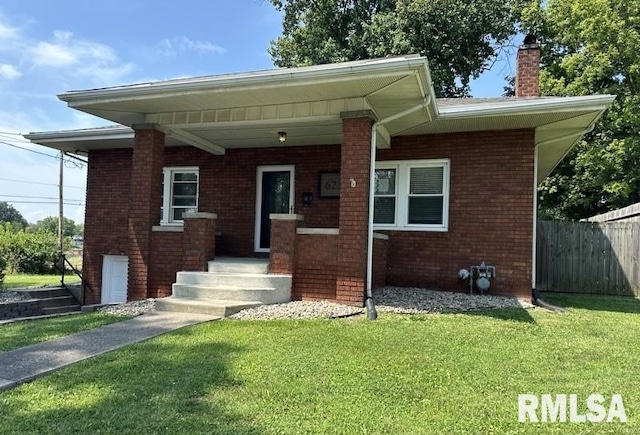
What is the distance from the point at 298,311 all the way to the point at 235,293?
1.08m

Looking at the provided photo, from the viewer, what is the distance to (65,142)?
1070cm

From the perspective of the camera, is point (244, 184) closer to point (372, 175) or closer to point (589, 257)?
point (372, 175)

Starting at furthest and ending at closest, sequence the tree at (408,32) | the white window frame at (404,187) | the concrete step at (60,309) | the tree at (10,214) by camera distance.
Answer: the tree at (10,214)
the tree at (408,32)
the concrete step at (60,309)
the white window frame at (404,187)

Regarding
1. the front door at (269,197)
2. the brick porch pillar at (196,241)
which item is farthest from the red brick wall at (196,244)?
the front door at (269,197)

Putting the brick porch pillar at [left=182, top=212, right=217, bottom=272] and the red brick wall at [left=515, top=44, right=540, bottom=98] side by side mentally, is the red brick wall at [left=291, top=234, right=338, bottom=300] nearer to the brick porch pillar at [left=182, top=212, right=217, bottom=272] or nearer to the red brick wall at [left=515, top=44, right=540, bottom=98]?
the brick porch pillar at [left=182, top=212, right=217, bottom=272]

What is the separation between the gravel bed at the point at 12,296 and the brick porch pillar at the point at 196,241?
4.32 metres

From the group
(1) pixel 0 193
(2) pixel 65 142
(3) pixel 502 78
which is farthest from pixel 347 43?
(1) pixel 0 193

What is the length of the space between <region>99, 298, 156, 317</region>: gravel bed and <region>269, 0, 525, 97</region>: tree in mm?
15266

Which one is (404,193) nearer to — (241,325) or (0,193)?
(241,325)

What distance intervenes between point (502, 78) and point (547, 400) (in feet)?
69.9

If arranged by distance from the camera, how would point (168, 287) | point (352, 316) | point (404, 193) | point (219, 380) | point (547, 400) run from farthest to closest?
point (404, 193) < point (168, 287) < point (352, 316) < point (219, 380) < point (547, 400)

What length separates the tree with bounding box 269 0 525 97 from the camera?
19363 millimetres

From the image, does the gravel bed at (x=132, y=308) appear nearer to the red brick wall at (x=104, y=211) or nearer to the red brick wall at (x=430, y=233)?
the red brick wall at (x=430, y=233)

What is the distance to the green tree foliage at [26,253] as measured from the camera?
2061 cm
